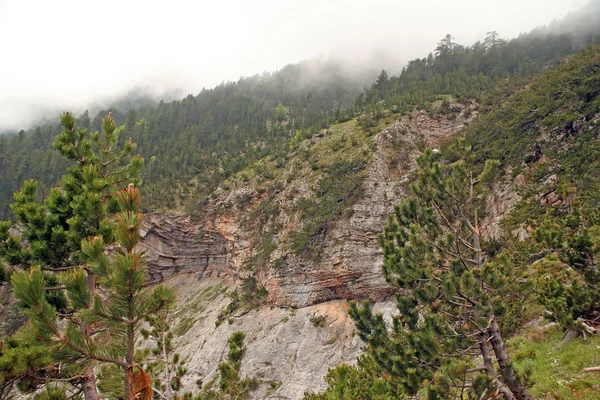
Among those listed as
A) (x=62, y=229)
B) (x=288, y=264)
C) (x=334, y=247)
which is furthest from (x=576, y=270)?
(x=288, y=264)

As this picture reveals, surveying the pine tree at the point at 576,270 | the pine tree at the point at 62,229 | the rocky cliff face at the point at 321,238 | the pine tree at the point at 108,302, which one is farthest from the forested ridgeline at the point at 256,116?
the pine tree at the point at 108,302

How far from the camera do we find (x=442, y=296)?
318 inches

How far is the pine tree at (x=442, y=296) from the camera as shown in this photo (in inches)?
268

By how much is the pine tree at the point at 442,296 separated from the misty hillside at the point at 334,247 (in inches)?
2.5

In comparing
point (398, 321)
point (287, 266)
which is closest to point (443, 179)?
point (398, 321)

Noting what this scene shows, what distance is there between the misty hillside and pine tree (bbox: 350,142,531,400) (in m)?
0.06

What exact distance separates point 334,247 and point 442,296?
831 inches

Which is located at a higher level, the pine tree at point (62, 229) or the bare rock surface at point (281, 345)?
the pine tree at point (62, 229)

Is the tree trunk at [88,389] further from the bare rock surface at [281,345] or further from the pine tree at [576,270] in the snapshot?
the bare rock surface at [281,345]

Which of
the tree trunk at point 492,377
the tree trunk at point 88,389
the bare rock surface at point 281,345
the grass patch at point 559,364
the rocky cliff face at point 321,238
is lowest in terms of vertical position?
the bare rock surface at point 281,345

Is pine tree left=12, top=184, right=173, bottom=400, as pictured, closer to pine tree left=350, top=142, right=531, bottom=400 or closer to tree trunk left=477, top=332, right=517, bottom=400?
pine tree left=350, top=142, right=531, bottom=400

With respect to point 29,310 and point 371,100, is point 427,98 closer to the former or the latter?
point 371,100

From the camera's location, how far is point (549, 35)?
194 ft

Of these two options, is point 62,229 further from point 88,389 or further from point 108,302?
point 108,302
